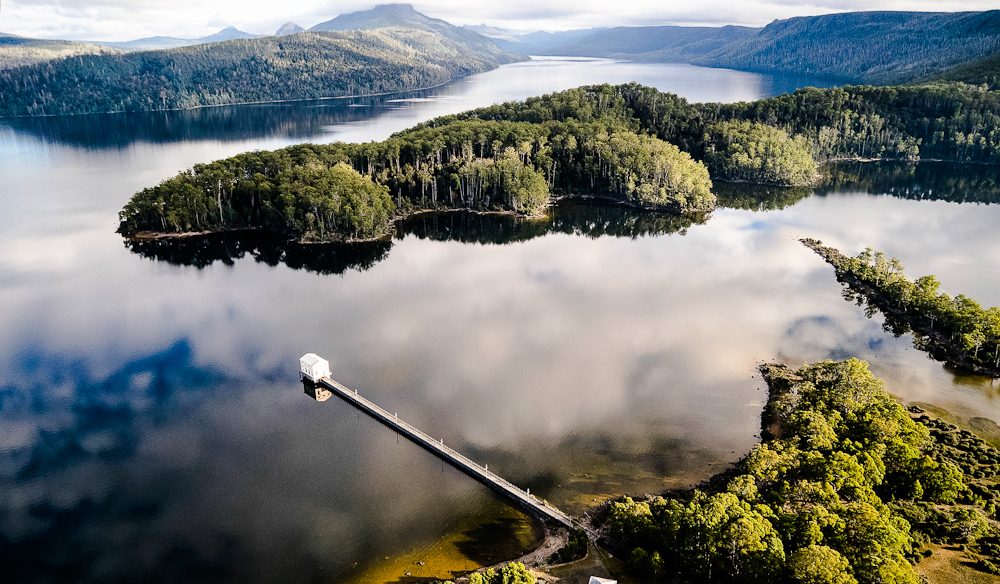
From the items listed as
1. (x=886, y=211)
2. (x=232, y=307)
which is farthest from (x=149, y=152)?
(x=886, y=211)

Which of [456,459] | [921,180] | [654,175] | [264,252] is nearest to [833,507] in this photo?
[456,459]

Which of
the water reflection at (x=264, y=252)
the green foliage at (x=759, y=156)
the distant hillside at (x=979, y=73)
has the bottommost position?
the water reflection at (x=264, y=252)

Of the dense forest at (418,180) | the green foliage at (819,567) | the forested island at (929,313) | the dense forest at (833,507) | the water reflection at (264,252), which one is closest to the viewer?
the green foliage at (819,567)

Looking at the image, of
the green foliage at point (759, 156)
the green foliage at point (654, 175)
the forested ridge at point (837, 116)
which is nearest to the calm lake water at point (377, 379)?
the green foliage at point (654, 175)

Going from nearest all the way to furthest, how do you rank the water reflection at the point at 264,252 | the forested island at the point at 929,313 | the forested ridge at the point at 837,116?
the forested island at the point at 929,313, the water reflection at the point at 264,252, the forested ridge at the point at 837,116

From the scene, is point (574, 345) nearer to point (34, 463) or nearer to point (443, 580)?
point (443, 580)

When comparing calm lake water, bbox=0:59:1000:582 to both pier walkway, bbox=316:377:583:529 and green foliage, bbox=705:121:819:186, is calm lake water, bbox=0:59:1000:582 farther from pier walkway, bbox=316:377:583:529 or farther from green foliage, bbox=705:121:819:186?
green foliage, bbox=705:121:819:186

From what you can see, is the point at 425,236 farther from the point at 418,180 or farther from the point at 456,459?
the point at 456,459

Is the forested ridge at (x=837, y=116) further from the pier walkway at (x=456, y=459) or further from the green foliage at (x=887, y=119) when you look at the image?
the pier walkway at (x=456, y=459)
